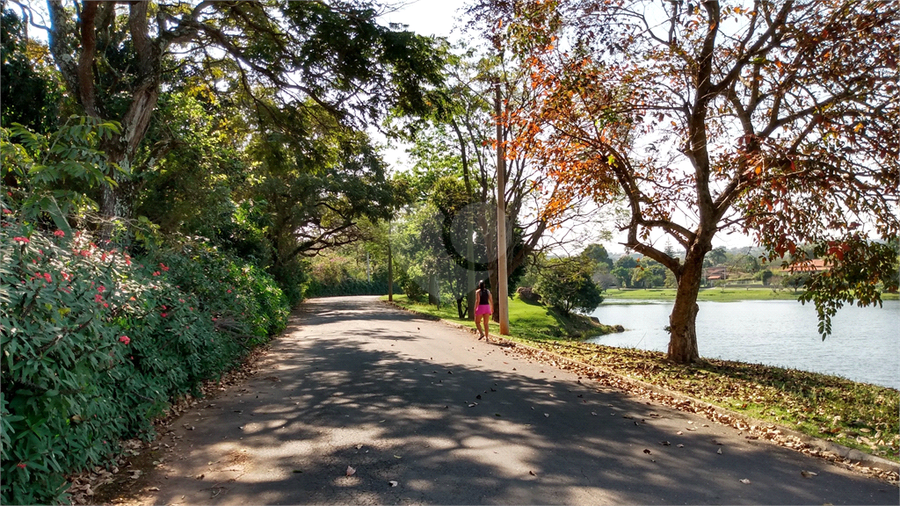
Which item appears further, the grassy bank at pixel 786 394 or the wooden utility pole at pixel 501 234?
the wooden utility pole at pixel 501 234

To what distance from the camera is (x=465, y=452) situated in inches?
232

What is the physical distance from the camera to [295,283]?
123ft

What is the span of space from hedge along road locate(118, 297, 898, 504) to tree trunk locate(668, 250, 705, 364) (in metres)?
4.22

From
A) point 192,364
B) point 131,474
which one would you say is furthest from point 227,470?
point 192,364

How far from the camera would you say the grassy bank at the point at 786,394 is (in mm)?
6832

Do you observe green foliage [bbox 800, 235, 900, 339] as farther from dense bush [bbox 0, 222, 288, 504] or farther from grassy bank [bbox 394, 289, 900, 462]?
dense bush [bbox 0, 222, 288, 504]

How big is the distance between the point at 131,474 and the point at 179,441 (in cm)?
119

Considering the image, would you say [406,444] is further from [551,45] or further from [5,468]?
[551,45]

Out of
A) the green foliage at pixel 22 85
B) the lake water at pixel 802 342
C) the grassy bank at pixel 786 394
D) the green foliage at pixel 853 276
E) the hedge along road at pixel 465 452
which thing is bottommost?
the lake water at pixel 802 342

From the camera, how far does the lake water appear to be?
17344 millimetres

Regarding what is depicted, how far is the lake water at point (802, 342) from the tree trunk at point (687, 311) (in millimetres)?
5005

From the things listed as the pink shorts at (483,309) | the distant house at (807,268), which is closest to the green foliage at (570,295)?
the pink shorts at (483,309)

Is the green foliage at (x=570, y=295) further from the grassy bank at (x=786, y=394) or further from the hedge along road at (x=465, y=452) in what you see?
the hedge along road at (x=465, y=452)

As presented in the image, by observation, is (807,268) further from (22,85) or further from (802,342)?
(22,85)
